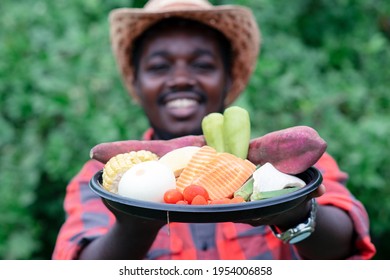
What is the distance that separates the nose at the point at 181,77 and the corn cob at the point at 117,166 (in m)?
0.46

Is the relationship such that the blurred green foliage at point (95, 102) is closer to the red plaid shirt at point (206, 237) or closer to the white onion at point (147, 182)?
the red plaid shirt at point (206, 237)

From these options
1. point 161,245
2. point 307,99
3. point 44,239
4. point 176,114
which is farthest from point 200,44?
point 44,239

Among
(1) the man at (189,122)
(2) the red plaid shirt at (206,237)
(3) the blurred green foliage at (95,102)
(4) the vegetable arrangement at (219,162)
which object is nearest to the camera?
(4) the vegetable arrangement at (219,162)

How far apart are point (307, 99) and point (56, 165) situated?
0.94 m

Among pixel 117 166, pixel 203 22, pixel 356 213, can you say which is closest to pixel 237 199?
pixel 117 166

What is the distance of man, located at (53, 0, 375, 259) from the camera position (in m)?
1.33

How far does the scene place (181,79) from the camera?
1.57 m

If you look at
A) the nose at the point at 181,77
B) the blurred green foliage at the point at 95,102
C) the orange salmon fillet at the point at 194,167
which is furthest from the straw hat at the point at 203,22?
the orange salmon fillet at the point at 194,167

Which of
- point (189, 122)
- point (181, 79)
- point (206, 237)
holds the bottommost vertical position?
point (206, 237)

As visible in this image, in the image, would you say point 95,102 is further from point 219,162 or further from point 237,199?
point 237,199

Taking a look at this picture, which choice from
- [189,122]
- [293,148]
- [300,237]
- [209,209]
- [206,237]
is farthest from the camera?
[189,122]

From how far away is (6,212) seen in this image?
6.71 ft

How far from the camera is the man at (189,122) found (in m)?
1.33

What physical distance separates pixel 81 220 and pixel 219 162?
20.4 inches
